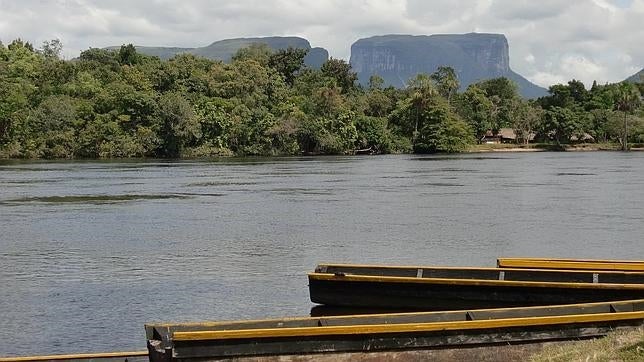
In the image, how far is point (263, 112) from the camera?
450 ft

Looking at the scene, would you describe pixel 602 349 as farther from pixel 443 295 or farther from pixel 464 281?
pixel 443 295

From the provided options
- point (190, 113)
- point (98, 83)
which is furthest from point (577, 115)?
point (98, 83)

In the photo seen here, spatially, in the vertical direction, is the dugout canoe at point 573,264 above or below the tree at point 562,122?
below

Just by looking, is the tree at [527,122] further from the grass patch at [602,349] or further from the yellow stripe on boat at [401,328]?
the grass patch at [602,349]

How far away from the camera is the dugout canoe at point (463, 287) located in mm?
18516

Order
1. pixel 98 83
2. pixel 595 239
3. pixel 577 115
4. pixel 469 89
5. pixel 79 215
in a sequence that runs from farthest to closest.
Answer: pixel 469 89
pixel 577 115
pixel 98 83
pixel 79 215
pixel 595 239

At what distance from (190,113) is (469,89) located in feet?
211

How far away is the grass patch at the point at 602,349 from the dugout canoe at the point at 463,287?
13.8 feet

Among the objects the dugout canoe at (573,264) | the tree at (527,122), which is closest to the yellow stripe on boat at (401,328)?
the dugout canoe at (573,264)

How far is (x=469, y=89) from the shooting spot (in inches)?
6590

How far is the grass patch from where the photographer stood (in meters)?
12.2

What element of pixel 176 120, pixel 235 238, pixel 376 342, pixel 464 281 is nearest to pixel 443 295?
pixel 464 281

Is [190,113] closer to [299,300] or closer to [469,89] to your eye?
[469,89]

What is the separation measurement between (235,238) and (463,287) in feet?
61.7
